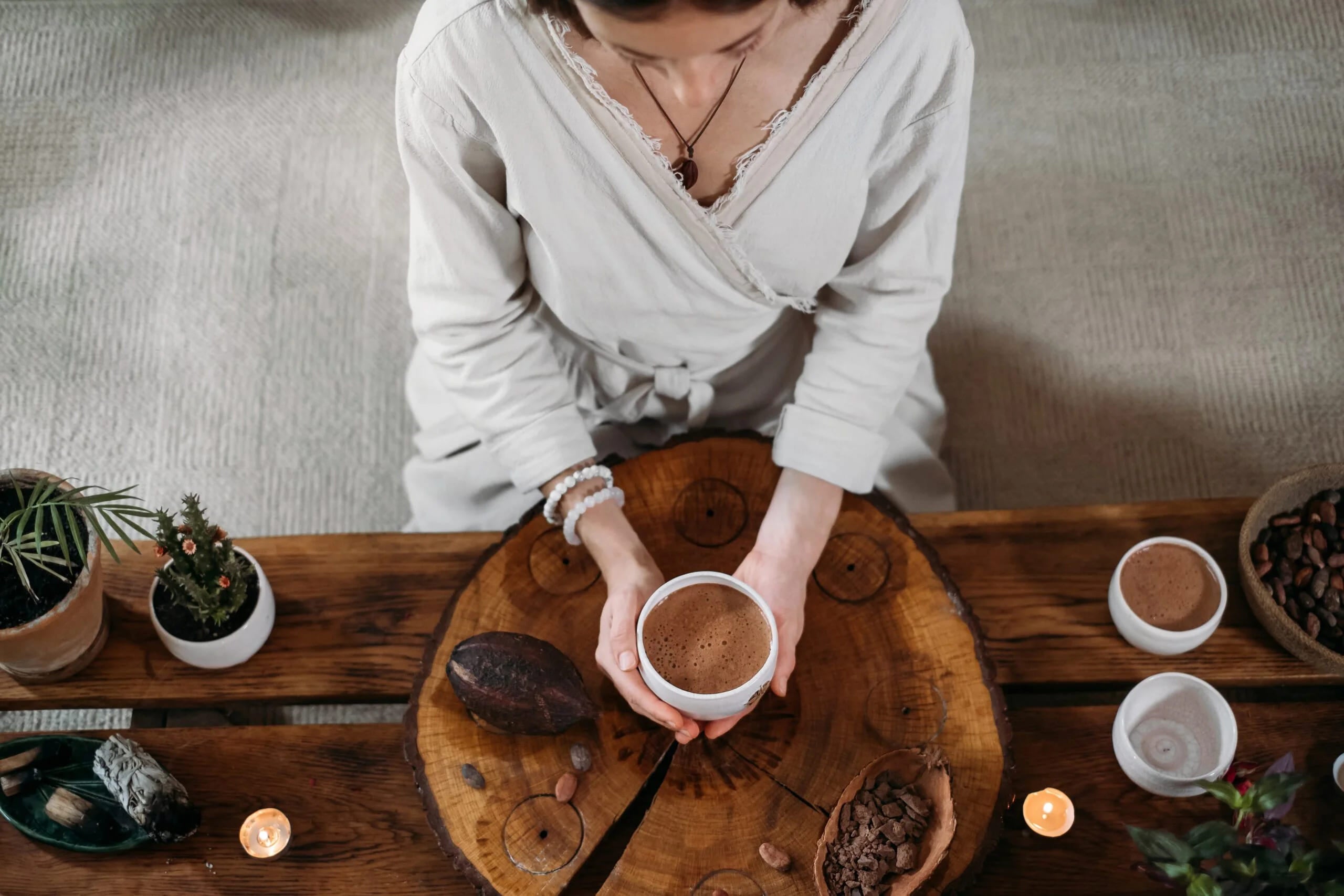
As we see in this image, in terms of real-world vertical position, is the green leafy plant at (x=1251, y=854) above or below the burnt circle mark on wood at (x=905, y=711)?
above

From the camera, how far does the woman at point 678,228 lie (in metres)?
0.92

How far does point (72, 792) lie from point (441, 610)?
0.43 metres

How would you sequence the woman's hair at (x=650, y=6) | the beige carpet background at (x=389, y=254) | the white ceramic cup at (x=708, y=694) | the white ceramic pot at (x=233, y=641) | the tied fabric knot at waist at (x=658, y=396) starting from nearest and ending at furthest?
the woman's hair at (x=650, y=6), the white ceramic cup at (x=708, y=694), the white ceramic pot at (x=233, y=641), the tied fabric knot at waist at (x=658, y=396), the beige carpet background at (x=389, y=254)

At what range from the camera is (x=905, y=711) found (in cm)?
112

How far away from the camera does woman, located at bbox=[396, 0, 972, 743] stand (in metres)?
0.92

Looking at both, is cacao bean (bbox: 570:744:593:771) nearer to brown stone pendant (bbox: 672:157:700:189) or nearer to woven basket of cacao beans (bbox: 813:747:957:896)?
woven basket of cacao beans (bbox: 813:747:957:896)

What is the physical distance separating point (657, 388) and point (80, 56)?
1.66 metres

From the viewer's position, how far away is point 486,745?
1.11m

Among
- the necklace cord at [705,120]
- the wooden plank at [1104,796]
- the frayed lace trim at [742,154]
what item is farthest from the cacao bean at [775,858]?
the necklace cord at [705,120]

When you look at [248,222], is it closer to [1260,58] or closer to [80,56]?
[80,56]

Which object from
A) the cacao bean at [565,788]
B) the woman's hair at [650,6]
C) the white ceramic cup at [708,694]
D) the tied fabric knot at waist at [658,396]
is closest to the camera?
the woman's hair at [650,6]

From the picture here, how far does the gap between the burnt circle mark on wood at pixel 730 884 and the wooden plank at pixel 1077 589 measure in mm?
394

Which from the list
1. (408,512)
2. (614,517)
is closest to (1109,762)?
(614,517)

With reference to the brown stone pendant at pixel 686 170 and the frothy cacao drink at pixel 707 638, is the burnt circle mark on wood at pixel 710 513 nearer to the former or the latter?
the frothy cacao drink at pixel 707 638
